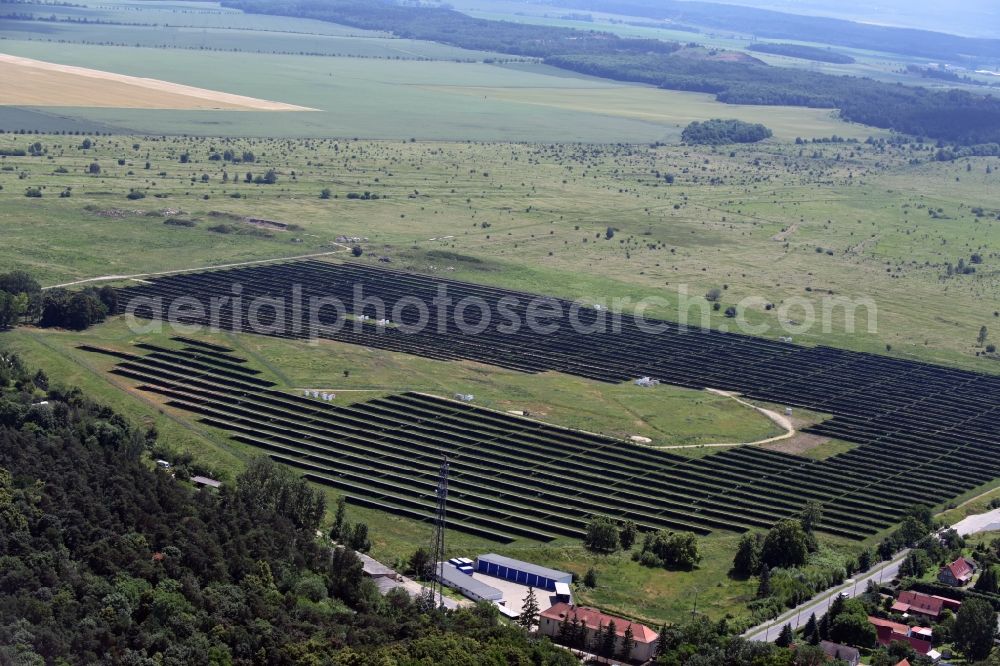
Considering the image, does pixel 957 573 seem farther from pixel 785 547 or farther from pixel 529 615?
pixel 529 615

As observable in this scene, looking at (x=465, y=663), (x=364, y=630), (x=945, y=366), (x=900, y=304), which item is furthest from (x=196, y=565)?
(x=900, y=304)

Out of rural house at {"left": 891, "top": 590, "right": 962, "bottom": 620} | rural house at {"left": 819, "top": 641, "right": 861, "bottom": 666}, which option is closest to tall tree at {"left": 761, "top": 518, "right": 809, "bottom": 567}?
rural house at {"left": 891, "top": 590, "right": 962, "bottom": 620}

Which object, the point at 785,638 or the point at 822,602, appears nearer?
the point at 785,638

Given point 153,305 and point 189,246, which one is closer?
point 153,305

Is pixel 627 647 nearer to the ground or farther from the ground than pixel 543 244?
nearer to the ground

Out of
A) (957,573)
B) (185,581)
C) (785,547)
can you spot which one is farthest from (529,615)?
(957,573)

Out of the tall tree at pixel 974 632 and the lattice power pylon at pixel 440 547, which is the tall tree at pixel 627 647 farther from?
the tall tree at pixel 974 632

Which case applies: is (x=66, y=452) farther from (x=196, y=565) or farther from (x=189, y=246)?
(x=189, y=246)
